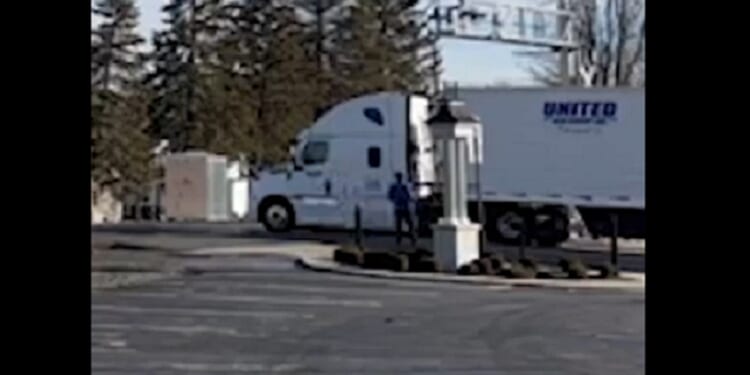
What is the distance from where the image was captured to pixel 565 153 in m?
33.2

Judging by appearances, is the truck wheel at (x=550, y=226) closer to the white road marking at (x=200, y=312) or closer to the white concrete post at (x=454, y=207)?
the white concrete post at (x=454, y=207)

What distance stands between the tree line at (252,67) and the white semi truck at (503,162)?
2345cm

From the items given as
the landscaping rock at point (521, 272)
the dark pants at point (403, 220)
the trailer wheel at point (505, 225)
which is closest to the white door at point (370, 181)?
the dark pants at point (403, 220)

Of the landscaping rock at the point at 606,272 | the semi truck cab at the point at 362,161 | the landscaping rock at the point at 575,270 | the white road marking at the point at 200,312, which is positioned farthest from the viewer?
the semi truck cab at the point at 362,161

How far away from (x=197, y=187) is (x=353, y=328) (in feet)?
123

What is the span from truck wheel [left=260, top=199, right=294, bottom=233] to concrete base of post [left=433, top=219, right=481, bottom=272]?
33.8ft

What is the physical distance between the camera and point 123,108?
57.9 m

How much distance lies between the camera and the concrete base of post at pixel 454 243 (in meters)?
25.6

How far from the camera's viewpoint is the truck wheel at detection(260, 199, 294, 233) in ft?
118

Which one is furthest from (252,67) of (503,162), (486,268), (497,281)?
(497,281)

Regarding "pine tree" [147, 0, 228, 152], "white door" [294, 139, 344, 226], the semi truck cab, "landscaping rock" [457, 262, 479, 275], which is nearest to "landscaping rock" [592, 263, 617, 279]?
"landscaping rock" [457, 262, 479, 275]

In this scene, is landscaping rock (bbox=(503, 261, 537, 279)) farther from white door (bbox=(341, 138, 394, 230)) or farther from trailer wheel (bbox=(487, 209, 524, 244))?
white door (bbox=(341, 138, 394, 230))

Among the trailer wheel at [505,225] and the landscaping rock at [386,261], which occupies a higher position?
the trailer wheel at [505,225]

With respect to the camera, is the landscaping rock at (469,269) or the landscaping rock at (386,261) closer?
the landscaping rock at (469,269)
